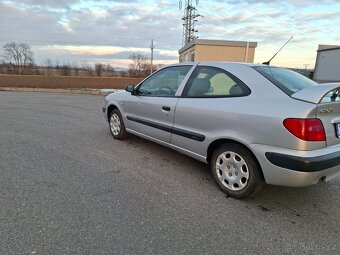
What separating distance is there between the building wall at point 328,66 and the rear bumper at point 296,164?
49.5 ft

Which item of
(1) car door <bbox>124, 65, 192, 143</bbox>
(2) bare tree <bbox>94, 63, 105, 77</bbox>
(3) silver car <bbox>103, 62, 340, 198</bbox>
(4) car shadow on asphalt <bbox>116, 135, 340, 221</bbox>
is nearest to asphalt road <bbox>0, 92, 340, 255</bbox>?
(4) car shadow on asphalt <bbox>116, 135, 340, 221</bbox>

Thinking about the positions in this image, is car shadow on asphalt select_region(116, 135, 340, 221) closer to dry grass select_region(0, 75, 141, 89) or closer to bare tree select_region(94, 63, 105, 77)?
dry grass select_region(0, 75, 141, 89)

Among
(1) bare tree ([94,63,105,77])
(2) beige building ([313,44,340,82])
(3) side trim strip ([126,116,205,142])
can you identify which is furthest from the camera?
(1) bare tree ([94,63,105,77])

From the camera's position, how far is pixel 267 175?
284 centimetres

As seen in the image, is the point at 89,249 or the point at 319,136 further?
the point at 319,136

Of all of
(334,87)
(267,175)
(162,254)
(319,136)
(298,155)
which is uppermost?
(334,87)

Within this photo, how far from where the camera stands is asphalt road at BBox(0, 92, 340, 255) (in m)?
2.31

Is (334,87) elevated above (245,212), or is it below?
above

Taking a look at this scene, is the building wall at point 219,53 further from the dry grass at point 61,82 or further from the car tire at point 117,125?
the car tire at point 117,125

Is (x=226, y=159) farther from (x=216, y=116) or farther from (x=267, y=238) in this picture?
(x=267, y=238)

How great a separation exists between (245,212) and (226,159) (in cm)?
64

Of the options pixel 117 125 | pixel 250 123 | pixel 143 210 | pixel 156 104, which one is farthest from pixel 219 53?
pixel 143 210

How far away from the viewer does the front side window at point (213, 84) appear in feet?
10.3

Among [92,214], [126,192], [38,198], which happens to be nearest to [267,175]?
[126,192]
